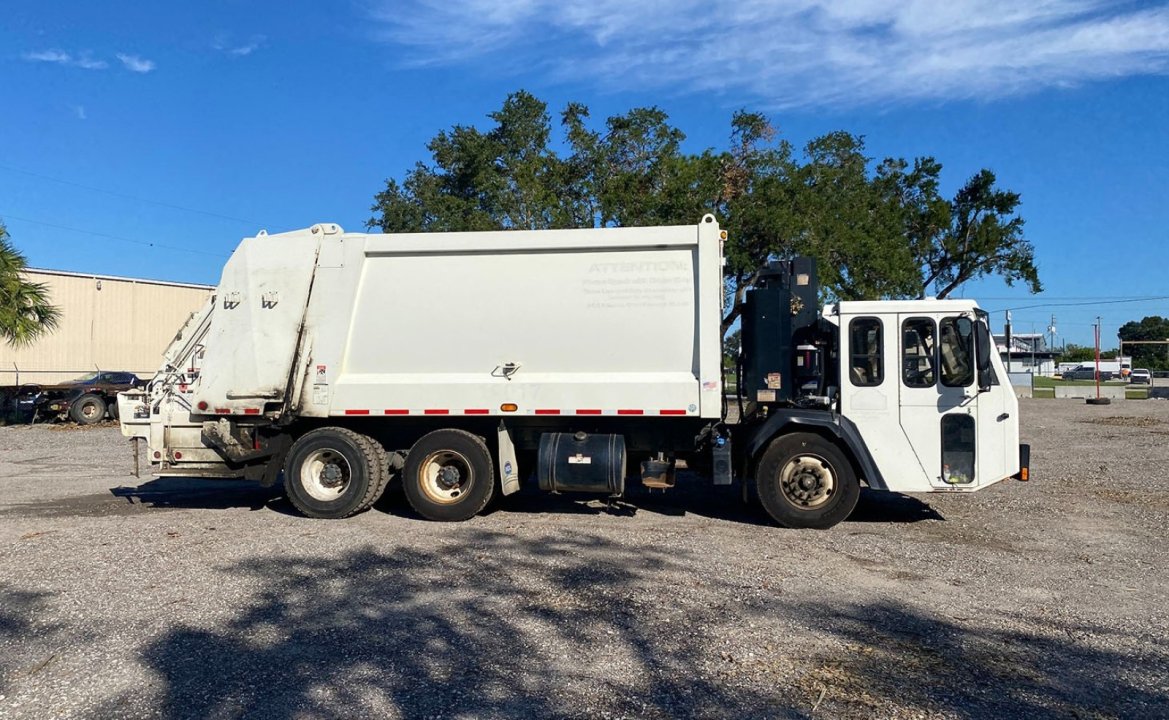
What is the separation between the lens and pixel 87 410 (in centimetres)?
2536

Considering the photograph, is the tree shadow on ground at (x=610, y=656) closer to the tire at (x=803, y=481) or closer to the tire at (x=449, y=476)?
the tire at (x=803, y=481)

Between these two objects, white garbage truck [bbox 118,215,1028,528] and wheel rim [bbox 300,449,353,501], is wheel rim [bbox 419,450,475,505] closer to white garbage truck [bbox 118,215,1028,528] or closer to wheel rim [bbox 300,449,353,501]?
white garbage truck [bbox 118,215,1028,528]

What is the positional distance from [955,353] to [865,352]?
873 mm

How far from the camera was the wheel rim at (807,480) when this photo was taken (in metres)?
8.97

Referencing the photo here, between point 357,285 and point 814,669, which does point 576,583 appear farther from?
point 357,285

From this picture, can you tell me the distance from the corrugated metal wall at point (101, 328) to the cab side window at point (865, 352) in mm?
32091

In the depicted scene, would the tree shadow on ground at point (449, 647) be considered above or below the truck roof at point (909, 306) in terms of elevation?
below

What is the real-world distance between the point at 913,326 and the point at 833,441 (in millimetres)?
1446

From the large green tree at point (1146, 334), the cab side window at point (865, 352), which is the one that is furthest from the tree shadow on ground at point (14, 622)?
the large green tree at point (1146, 334)

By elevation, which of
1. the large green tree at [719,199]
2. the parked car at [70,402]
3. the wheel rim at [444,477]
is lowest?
the wheel rim at [444,477]

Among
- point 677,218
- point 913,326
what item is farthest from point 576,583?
point 677,218

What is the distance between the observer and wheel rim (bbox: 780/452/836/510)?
8.97 meters

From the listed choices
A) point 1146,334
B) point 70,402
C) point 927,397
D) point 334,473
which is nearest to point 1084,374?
point 1146,334

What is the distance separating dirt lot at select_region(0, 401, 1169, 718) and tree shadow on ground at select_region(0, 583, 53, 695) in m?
0.02
